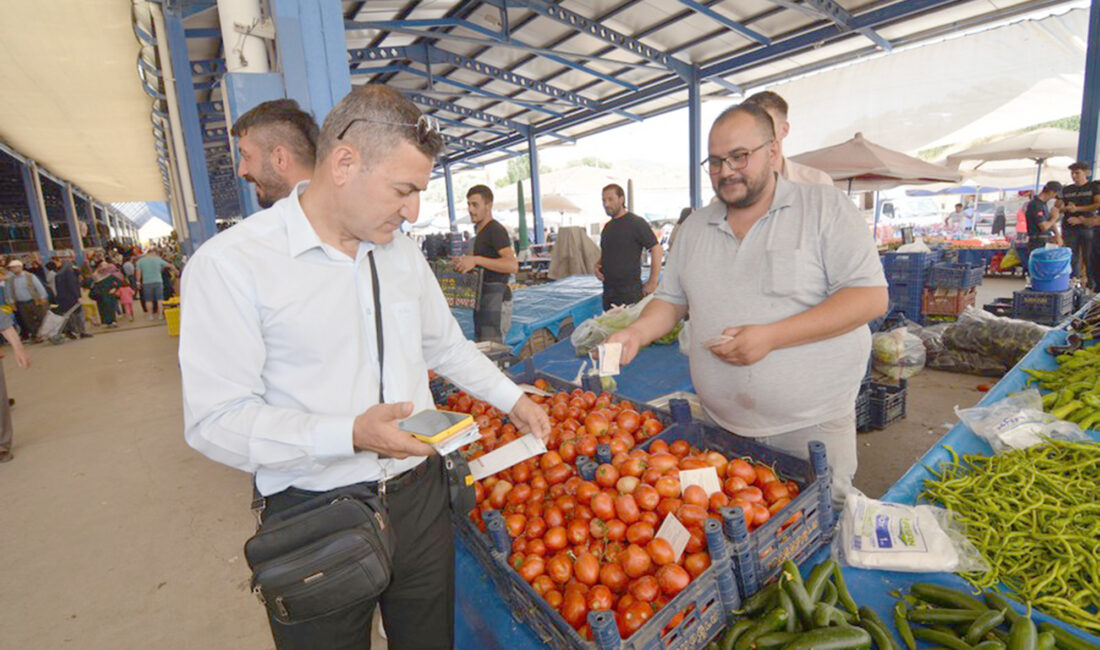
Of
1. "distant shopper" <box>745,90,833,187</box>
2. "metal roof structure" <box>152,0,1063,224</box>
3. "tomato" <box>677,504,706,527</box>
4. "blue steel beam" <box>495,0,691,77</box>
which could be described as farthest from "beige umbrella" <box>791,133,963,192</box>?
"tomato" <box>677,504,706,527</box>

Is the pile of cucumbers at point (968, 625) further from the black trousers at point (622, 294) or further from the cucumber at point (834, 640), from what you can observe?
the black trousers at point (622, 294)

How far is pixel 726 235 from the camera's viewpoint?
209 centimetres

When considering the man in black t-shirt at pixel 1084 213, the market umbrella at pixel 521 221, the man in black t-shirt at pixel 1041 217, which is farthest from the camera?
the market umbrella at pixel 521 221

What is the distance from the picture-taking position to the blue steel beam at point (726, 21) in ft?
31.4

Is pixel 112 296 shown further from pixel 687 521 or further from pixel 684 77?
pixel 687 521

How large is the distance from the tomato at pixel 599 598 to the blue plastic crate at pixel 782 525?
0.35 m

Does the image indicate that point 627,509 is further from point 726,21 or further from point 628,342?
point 726,21

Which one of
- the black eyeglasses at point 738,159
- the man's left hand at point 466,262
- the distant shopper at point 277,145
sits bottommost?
the man's left hand at point 466,262

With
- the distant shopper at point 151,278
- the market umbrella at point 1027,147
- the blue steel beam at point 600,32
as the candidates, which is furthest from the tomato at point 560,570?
the distant shopper at point 151,278

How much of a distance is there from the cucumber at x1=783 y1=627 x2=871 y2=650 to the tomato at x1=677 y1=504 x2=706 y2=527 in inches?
16.2

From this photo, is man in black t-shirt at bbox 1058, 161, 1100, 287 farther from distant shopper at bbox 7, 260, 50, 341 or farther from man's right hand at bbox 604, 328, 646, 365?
distant shopper at bbox 7, 260, 50, 341

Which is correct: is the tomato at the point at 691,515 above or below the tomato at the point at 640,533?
above

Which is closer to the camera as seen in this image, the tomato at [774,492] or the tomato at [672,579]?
the tomato at [672,579]

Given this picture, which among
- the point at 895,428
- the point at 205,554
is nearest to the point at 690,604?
the point at 205,554
